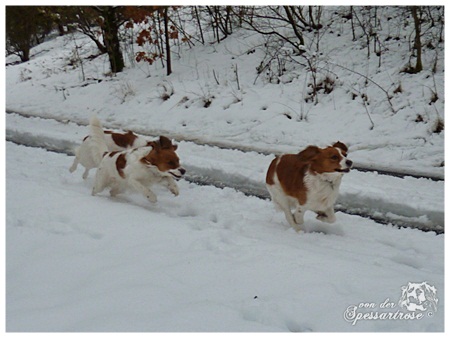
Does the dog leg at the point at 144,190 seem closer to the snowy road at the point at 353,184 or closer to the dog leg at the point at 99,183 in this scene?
the dog leg at the point at 99,183

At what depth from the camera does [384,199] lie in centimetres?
650

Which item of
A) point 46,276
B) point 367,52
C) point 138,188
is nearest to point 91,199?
point 138,188

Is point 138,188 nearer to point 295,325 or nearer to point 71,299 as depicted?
point 71,299

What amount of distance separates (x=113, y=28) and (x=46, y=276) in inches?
570

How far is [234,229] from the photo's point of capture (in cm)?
566

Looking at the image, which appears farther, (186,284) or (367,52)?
(367,52)

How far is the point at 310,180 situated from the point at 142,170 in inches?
93.5

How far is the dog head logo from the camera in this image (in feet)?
11.2

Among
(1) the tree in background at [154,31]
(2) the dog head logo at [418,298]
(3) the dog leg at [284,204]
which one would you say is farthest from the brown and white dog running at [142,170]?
(1) the tree in background at [154,31]

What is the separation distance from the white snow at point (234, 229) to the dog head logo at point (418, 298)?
0.24 feet

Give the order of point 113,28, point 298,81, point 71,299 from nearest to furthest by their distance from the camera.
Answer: point 71,299
point 298,81
point 113,28

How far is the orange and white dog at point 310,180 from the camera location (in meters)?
5.23

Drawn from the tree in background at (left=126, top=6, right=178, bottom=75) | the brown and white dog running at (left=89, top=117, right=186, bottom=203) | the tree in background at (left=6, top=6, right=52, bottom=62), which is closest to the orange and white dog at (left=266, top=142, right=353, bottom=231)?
the brown and white dog running at (left=89, top=117, right=186, bottom=203)

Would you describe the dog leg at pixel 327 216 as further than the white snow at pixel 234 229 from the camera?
Yes
